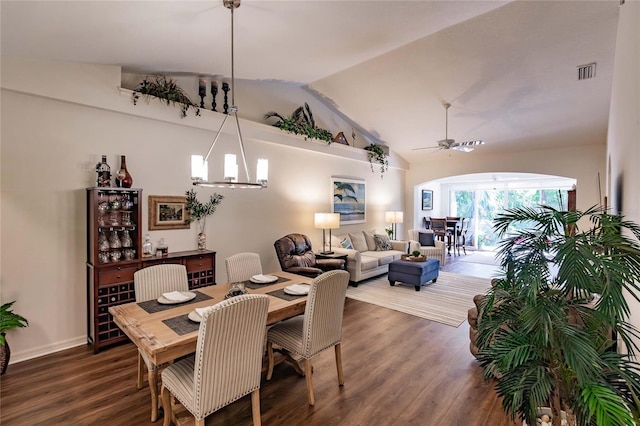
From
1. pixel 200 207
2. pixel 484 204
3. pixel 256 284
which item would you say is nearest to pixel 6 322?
pixel 256 284

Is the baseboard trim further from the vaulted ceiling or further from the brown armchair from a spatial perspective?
the vaulted ceiling

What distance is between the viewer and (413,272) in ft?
18.5

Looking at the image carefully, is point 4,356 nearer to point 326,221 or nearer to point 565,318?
point 565,318

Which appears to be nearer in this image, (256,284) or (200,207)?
(256,284)

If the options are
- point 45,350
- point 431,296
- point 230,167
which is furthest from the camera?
point 431,296

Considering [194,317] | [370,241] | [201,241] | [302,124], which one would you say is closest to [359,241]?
[370,241]

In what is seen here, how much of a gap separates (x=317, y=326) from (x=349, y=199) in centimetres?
488

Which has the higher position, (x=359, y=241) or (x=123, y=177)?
(x=123, y=177)

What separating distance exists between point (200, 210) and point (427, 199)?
833 cm

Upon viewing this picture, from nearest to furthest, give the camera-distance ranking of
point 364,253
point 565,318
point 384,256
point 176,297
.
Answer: point 565,318, point 176,297, point 384,256, point 364,253

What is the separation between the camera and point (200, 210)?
4.41 m

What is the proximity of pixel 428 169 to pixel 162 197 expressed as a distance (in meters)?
6.96

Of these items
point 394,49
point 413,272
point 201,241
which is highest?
point 394,49

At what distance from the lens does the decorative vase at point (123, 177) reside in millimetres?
3539
